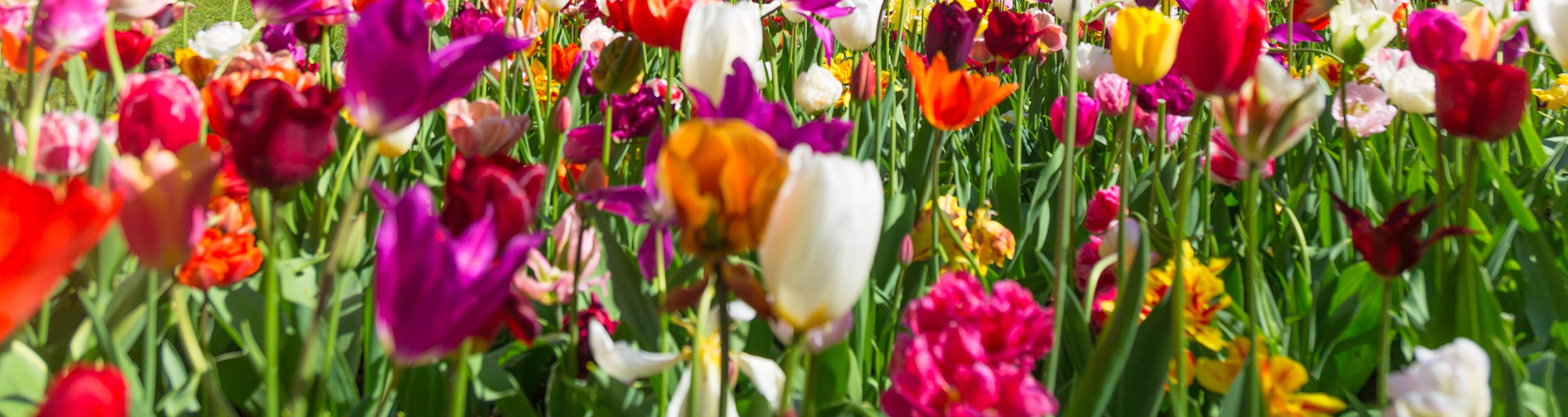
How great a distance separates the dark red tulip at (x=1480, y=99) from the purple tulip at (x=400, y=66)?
0.75 metres

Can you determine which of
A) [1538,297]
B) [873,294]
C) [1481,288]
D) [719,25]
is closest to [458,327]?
[719,25]

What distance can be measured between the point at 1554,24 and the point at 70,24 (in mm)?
1202

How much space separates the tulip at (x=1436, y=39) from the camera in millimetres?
958

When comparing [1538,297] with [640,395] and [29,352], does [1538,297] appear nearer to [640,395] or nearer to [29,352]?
[640,395]

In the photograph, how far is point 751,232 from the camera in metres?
0.35

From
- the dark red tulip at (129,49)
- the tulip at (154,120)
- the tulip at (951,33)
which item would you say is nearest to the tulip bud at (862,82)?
the tulip at (951,33)

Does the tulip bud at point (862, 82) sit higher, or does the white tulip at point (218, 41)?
the tulip bud at point (862, 82)

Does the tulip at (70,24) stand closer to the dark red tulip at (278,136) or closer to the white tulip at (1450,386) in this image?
the dark red tulip at (278,136)

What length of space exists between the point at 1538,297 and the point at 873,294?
664mm

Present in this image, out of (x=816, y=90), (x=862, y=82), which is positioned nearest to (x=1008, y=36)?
(x=816, y=90)

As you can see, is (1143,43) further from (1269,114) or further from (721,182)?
(721,182)

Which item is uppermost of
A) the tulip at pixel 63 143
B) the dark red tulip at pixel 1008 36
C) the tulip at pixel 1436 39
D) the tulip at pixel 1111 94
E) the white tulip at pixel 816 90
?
the tulip at pixel 1436 39

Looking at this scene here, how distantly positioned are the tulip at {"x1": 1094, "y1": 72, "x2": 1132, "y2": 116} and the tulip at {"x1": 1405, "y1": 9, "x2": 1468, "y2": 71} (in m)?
0.48

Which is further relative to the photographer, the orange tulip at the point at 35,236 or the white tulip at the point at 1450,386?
the white tulip at the point at 1450,386
